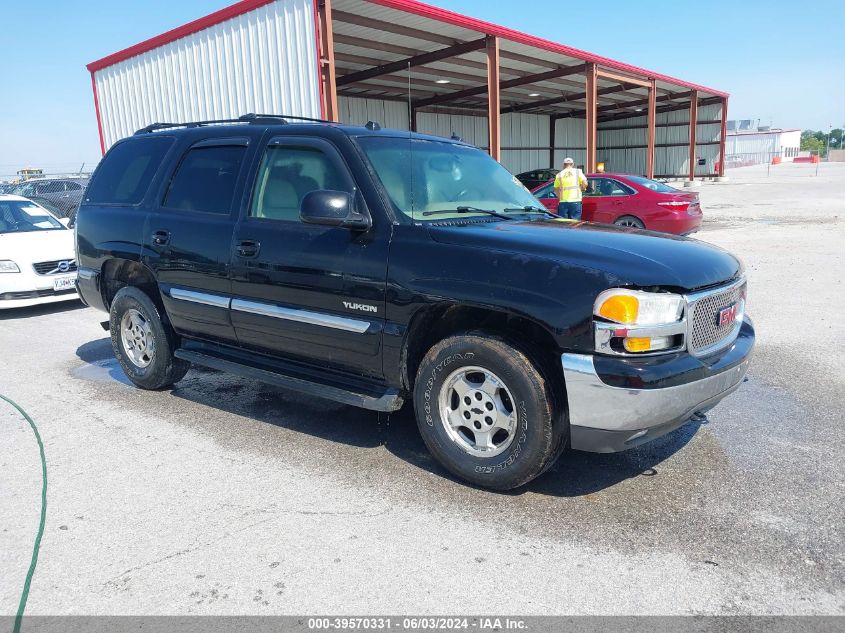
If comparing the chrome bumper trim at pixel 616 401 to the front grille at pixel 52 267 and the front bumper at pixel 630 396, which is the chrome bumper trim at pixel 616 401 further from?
the front grille at pixel 52 267

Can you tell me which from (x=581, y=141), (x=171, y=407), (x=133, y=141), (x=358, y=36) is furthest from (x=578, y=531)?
(x=581, y=141)

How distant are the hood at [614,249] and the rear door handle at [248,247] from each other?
1.22m

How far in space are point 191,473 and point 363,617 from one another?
172 centimetres

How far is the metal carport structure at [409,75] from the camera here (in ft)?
41.9

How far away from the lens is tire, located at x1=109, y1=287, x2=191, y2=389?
16.8 feet

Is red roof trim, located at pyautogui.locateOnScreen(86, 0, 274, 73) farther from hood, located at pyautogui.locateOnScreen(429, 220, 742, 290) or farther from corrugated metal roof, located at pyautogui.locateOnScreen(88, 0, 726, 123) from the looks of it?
hood, located at pyautogui.locateOnScreen(429, 220, 742, 290)

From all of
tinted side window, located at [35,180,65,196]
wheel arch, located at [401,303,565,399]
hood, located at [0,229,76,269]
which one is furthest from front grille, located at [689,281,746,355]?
tinted side window, located at [35,180,65,196]

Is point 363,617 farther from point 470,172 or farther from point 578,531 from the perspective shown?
Answer: point 470,172

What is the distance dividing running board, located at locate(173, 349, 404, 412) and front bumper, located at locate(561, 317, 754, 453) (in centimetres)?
109

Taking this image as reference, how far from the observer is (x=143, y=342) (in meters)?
5.35

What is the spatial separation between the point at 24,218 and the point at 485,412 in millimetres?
8817

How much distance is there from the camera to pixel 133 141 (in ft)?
17.8

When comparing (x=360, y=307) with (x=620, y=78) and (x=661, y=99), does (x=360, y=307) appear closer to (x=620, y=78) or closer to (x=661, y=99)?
(x=620, y=78)

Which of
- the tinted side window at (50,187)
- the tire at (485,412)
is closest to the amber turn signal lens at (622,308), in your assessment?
the tire at (485,412)
